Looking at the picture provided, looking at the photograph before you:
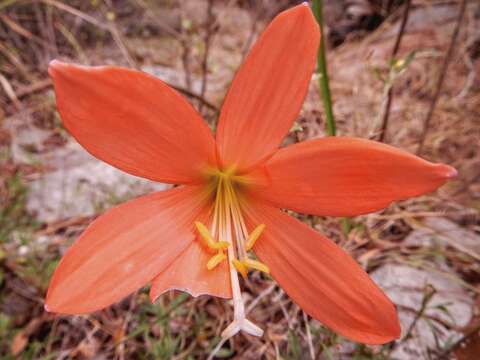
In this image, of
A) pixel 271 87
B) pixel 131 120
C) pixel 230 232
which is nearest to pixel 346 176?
pixel 271 87

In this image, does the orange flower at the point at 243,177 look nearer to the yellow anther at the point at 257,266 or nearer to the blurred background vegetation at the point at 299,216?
the yellow anther at the point at 257,266

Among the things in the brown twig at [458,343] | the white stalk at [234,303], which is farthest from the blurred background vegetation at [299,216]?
the white stalk at [234,303]

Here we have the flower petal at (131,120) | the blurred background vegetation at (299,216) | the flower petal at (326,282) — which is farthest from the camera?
the blurred background vegetation at (299,216)

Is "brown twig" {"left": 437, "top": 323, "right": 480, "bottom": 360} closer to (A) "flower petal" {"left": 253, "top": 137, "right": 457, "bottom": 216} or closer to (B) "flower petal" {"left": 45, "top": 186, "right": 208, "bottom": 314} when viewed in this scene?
(A) "flower petal" {"left": 253, "top": 137, "right": 457, "bottom": 216}

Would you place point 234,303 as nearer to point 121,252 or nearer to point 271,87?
point 121,252

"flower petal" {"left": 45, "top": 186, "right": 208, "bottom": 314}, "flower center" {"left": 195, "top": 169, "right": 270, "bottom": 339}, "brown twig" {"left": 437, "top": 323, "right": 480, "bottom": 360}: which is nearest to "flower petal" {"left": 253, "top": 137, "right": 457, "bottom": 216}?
"flower center" {"left": 195, "top": 169, "right": 270, "bottom": 339}

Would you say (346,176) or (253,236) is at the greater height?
(346,176)

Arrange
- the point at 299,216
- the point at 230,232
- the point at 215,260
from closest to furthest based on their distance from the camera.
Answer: the point at 215,260 < the point at 230,232 < the point at 299,216
